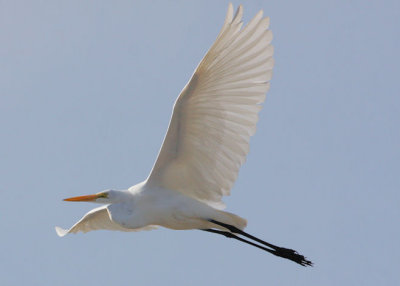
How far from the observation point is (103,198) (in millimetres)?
10172

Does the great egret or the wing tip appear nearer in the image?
the great egret

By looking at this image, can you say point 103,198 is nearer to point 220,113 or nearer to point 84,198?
point 84,198

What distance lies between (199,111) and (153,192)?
124 cm

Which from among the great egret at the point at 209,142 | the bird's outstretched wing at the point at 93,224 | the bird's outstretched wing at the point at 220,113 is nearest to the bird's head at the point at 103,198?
the great egret at the point at 209,142

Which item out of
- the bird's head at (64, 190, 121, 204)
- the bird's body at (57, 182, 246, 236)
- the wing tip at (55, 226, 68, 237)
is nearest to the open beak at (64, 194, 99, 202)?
the bird's head at (64, 190, 121, 204)

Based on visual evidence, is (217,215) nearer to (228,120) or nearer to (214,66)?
(228,120)

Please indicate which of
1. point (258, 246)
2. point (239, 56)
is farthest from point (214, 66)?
point (258, 246)

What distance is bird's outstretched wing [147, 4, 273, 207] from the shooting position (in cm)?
893

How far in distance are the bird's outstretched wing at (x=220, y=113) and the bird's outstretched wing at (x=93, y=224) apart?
5.70ft

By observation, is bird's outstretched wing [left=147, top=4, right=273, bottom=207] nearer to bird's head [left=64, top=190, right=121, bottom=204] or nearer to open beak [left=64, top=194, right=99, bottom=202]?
bird's head [left=64, top=190, right=121, bottom=204]

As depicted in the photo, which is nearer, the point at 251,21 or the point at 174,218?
the point at 251,21

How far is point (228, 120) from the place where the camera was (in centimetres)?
946

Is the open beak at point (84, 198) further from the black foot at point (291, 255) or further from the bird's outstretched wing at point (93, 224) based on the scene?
the black foot at point (291, 255)

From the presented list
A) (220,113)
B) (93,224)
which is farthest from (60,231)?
(220,113)
